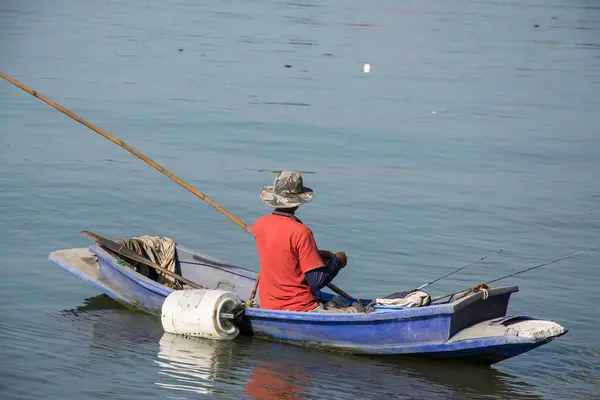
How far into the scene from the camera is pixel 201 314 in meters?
9.09

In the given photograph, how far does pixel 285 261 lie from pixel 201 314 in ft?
2.88

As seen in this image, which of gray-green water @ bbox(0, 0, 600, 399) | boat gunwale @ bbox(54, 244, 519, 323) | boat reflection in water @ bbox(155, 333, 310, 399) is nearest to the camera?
boat reflection in water @ bbox(155, 333, 310, 399)

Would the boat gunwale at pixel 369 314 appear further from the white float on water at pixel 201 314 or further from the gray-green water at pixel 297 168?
the gray-green water at pixel 297 168

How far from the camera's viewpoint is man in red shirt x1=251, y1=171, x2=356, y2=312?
8695 millimetres

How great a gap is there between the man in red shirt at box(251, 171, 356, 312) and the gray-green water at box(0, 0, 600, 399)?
494mm

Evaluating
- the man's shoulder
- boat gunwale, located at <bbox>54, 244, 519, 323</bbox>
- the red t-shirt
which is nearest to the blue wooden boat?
boat gunwale, located at <bbox>54, 244, 519, 323</bbox>

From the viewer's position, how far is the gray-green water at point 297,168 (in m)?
8.84

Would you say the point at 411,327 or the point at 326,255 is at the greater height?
the point at 326,255

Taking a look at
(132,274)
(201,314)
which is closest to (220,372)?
(201,314)

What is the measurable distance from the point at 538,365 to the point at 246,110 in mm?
11693

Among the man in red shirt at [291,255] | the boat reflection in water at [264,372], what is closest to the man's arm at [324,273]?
the man in red shirt at [291,255]

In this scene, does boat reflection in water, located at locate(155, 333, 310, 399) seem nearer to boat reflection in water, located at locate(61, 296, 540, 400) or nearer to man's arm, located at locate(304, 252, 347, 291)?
boat reflection in water, located at locate(61, 296, 540, 400)

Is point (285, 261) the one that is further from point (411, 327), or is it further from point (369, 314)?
point (411, 327)

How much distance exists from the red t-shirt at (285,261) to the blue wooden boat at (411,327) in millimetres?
146
